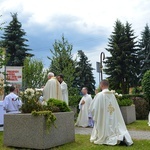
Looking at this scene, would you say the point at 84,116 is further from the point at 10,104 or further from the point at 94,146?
the point at 94,146

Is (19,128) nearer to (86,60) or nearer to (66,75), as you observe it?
(66,75)

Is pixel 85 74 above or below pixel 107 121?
above

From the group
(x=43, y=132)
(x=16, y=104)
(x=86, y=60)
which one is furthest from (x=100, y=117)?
(x=86, y=60)

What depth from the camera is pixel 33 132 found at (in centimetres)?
824

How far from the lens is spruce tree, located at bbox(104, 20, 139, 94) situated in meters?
47.6

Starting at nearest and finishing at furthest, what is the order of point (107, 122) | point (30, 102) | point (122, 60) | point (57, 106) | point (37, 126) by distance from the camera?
1. point (37, 126)
2. point (30, 102)
3. point (107, 122)
4. point (57, 106)
5. point (122, 60)

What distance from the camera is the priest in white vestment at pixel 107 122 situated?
9156mm

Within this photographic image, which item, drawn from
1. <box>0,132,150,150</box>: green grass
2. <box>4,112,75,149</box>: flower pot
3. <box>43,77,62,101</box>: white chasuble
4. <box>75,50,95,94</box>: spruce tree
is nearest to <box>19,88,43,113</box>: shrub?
<box>4,112,75,149</box>: flower pot

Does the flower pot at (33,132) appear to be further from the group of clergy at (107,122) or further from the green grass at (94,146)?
the group of clergy at (107,122)

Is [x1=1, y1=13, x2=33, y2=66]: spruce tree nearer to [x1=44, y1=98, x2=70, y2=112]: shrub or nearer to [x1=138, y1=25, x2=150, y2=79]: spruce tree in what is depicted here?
[x1=138, y1=25, x2=150, y2=79]: spruce tree

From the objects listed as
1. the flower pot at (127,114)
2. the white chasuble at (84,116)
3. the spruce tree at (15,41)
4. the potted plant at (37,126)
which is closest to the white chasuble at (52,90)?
the potted plant at (37,126)

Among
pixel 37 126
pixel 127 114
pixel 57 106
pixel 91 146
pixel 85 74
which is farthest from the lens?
pixel 85 74

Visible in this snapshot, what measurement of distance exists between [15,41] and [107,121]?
120ft

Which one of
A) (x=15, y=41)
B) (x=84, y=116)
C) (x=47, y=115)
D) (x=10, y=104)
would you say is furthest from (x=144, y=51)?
(x=47, y=115)
